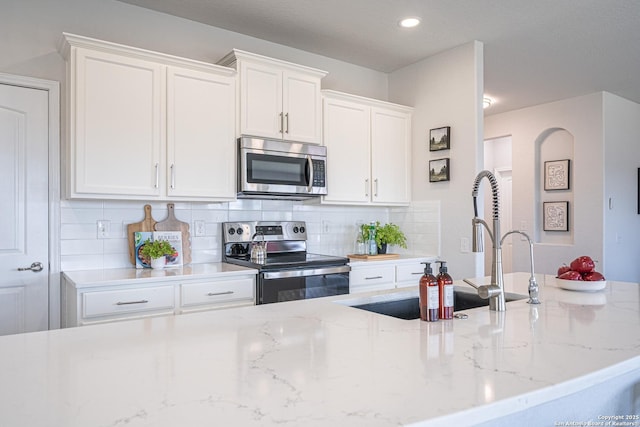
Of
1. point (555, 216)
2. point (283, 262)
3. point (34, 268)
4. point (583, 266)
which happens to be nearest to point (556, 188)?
point (555, 216)

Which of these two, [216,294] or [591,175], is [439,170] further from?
[591,175]

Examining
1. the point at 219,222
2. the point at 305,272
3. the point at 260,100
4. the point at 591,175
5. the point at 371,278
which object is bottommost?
the point at 371,278

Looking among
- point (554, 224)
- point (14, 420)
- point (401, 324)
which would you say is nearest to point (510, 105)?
point (554, 224)

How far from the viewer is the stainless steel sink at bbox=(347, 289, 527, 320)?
189 cm

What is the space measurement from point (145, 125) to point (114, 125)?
0.18 metres

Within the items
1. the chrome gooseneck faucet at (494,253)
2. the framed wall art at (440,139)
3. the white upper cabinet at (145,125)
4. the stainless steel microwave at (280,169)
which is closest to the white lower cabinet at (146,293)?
the white upper cabinet at (145,125)

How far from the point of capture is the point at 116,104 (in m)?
2.68

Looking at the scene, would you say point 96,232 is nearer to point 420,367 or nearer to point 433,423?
point 420,367

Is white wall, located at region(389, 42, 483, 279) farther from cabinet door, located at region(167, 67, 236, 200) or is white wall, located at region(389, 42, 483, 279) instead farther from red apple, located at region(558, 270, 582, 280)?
cabinet door, located at region(167, 67, 236, 200)

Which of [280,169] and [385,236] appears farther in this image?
[385,236]

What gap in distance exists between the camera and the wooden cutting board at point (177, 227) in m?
3.13

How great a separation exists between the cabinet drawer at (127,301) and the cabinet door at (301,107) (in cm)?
143

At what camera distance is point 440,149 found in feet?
12.8

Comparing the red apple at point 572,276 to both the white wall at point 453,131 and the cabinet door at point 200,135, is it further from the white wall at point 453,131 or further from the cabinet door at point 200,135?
the cabinet door at point 200,135
